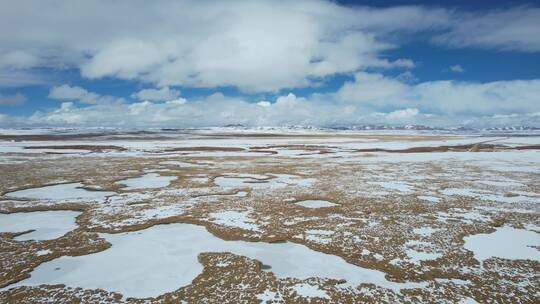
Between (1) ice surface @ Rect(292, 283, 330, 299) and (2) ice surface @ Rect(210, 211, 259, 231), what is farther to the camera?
(2) ice surface @ Rect(210, 211, 259, 231)

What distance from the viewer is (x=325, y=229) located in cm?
1609

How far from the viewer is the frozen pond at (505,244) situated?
12.7 metres

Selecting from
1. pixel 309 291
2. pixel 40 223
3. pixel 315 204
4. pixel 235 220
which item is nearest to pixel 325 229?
pixel 235 220

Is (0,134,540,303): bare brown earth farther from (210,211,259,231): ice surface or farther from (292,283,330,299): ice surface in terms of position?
(210,211,259,231): ice surface

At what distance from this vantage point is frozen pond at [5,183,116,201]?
76.8ft

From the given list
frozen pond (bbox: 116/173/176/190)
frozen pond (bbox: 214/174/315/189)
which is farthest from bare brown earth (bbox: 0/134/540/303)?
frozen pond (bbox: 116/173/176/190)

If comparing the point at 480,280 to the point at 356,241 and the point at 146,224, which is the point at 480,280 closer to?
the point at 356,241

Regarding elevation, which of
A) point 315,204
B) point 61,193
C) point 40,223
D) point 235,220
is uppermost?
point 61,193

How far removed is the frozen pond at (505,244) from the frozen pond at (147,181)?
2355 cm

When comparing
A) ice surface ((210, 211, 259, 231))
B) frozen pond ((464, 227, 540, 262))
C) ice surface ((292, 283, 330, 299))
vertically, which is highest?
ice surface ((210, 211, 259, 231))

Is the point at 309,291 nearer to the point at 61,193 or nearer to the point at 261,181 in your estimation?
the point at 261,181

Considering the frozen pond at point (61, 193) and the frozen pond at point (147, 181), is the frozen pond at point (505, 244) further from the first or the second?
the frozen pond at point (147, 181)

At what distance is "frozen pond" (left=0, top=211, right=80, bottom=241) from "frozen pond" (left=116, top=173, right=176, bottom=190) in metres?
8.01

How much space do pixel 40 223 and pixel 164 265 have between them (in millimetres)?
10071
